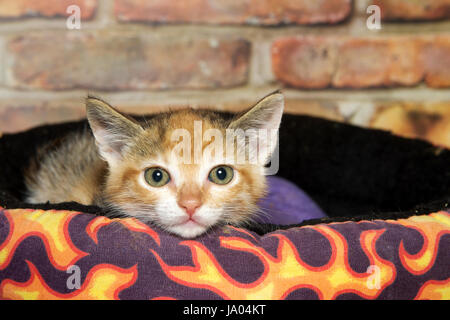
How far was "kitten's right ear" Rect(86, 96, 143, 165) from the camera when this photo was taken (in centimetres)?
96

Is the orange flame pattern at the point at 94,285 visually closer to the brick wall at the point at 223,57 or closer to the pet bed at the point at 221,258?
the pet bed at the point at 221,258

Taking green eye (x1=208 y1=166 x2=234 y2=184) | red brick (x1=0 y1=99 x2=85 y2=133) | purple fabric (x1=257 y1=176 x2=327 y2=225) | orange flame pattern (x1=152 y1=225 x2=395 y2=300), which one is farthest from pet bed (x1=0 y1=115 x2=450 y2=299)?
red brick (x1=0 y1=99 x2=85 y2=133)

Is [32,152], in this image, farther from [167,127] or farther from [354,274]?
[354,274]

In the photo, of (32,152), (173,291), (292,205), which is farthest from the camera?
(32,152)

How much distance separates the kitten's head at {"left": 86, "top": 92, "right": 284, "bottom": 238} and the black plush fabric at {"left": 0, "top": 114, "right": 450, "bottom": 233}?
494mm

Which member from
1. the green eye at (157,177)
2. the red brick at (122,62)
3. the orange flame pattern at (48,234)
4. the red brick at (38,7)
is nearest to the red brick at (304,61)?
the red brick at (122,62)

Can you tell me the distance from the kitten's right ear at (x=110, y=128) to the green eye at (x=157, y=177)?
4.7 inches

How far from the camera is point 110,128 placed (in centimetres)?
105

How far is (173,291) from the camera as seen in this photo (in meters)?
0.76

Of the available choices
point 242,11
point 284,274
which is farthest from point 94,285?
point 242,11

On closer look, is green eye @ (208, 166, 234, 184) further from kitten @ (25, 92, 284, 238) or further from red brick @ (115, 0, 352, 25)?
red brick @ (115, 0, 352, 25)

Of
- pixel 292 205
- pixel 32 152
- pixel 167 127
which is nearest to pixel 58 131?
pixel 32 152

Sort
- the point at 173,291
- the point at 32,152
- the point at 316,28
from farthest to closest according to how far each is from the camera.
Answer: the point at 316,28
the point at 32,152
the point at 173,291
